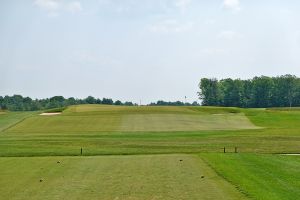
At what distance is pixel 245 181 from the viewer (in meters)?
21.1

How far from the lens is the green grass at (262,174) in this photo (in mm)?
19047

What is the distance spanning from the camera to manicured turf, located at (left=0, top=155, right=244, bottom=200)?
18.0 meters

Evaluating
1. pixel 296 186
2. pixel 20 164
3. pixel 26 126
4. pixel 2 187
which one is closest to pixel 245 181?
pixel 296 186

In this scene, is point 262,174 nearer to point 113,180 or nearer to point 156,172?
point 156,172

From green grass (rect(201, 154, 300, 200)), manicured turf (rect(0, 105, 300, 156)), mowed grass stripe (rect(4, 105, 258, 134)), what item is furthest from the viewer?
mowed grass stripe (rect(4, 105, 258, 134))

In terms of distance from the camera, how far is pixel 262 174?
24219 millimetres

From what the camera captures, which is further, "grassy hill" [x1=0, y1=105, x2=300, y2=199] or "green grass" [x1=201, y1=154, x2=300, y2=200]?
"green grass" [x1=201, y1=154, x2=300, y2=200]

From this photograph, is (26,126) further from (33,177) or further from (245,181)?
(245,181)

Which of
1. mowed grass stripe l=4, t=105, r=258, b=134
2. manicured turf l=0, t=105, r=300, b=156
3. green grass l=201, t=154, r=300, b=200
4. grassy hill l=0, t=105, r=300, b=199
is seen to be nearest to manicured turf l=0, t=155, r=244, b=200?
grassy hill l=0, t=105, r=300, b=199

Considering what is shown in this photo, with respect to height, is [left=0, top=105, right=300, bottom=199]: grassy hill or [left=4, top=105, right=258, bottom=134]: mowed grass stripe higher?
[left=4, top=105, right=258, bottom=134]: mowed grass stripe

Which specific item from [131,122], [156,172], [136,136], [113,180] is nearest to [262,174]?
[156,172]

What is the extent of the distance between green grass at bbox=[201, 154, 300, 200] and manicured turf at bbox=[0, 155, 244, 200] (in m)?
0.69

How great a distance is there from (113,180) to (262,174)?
7575mm

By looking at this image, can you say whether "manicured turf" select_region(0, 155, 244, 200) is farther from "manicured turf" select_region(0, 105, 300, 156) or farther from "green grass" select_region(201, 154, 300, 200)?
"manicured turf" select_region(0, 105, 300, 156)
